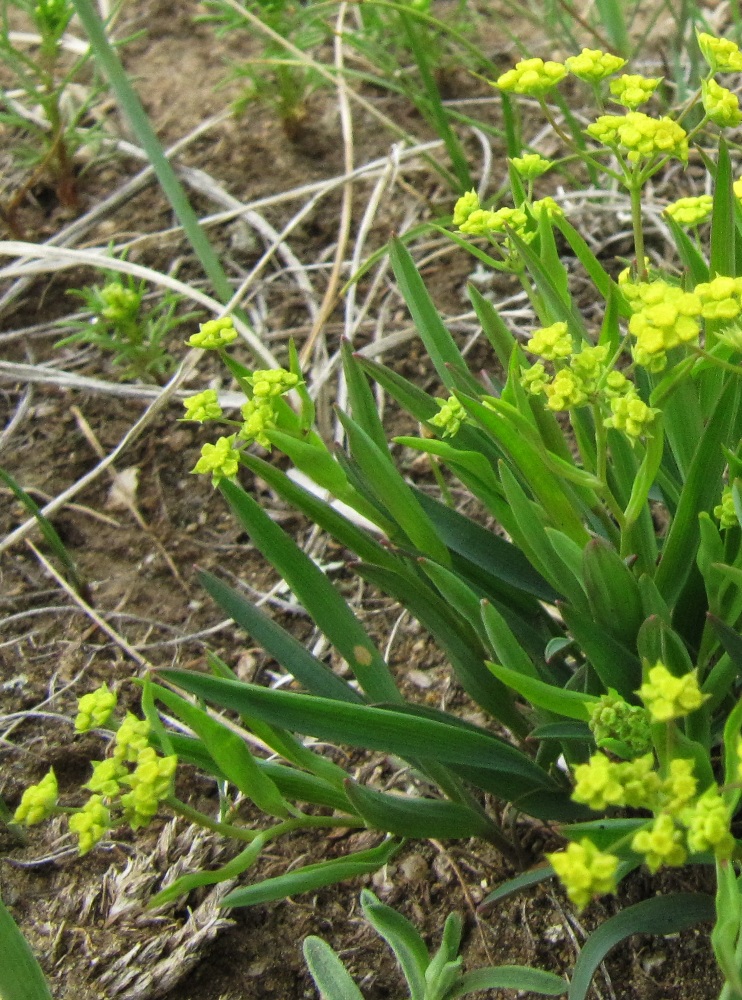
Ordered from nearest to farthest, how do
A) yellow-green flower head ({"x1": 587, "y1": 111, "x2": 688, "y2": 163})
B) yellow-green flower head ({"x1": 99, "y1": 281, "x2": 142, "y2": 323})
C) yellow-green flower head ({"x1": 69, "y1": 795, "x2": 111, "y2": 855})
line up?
yellow-green flower head ({"x1": 69, "y1": 795, "x2": 111, "y2": 855}) → yellow-green flower head ({"x1": 587, "y1": 111, "x2": 688, "y2": 163}) → yellow-green flower head ({"x1": 99, "y1": 281, "x2": 142, "y2": 323})

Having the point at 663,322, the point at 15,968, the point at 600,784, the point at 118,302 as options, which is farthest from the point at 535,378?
the point at 118,302

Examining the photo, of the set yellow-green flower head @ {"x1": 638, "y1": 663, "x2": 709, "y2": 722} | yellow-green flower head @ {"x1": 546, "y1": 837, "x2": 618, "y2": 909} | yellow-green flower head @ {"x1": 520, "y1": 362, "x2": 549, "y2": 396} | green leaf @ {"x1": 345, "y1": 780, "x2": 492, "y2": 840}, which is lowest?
green leaf @ {"x1": 345, "y1": 780, "x2": 492, "y2": 840}

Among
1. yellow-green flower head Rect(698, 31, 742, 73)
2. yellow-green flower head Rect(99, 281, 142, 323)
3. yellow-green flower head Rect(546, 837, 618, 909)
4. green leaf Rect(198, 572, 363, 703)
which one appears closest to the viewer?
yellow-green flower head Rect(546, 837, 618, 909)

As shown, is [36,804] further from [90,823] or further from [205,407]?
[205,407]

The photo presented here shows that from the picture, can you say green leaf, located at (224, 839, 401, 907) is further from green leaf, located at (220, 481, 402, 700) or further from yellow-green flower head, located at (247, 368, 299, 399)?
yellow-green flower head, located at (247, 368, 299, 399)

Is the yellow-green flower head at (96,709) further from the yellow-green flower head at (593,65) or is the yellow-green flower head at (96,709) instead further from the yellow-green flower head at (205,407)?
the yellow-green flower head at (593,65)

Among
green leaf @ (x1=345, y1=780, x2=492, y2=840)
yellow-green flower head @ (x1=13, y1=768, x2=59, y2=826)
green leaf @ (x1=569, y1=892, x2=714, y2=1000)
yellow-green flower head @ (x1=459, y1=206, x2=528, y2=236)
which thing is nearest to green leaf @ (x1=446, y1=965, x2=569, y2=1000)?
green leaf @ (x1=569, y1=892, x2=714, y2=1000)

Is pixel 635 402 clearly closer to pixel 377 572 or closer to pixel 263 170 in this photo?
pixel 377 572
